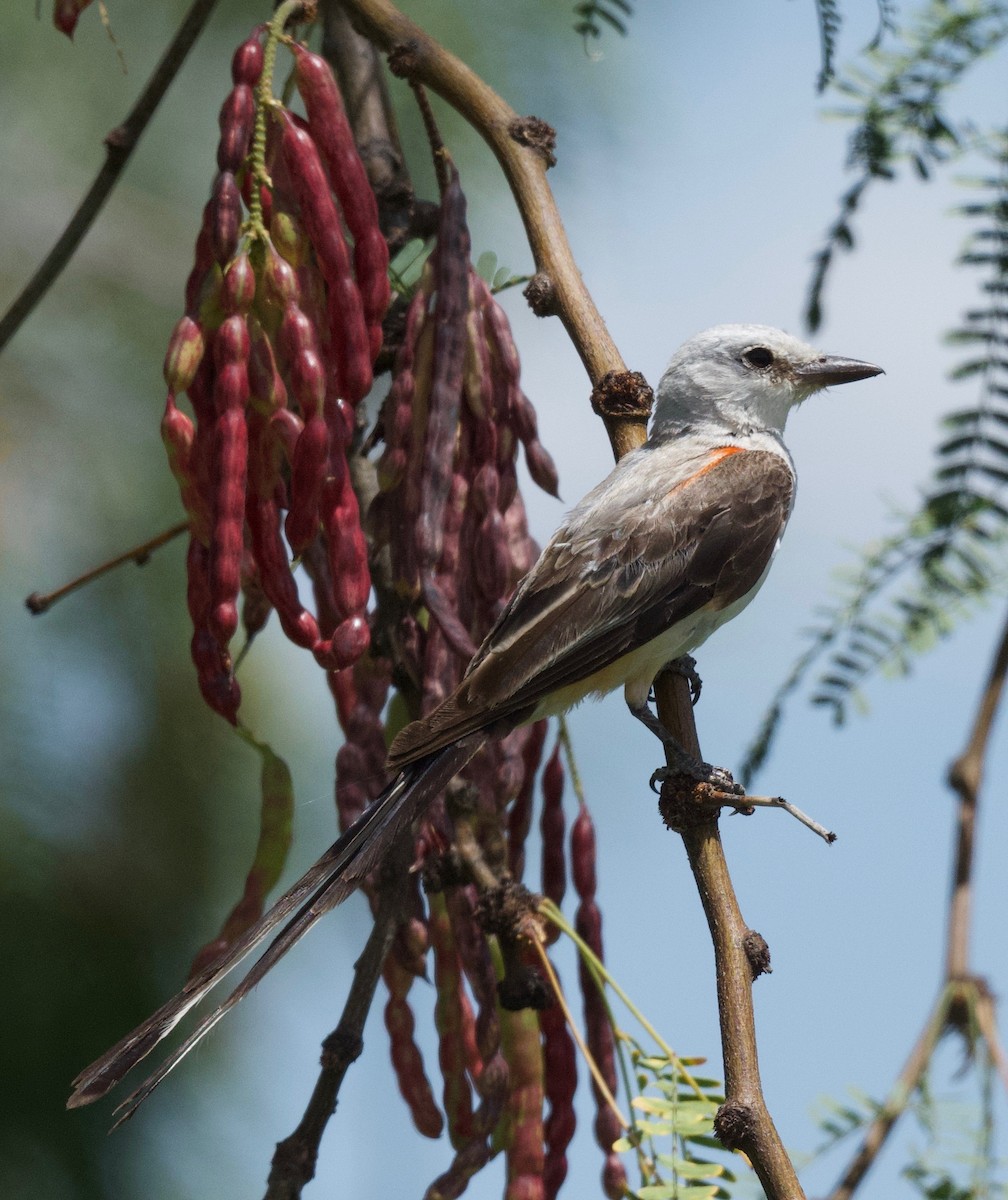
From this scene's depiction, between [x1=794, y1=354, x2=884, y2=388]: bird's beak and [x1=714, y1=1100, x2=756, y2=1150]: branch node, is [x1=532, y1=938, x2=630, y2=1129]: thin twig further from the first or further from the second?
[x1=794, y1=354, x2=884, y2=388]: bird's beak

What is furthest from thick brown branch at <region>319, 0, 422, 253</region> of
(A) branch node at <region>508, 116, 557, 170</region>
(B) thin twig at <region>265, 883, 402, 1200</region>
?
(B) thin twig at <region>265, 883, 402, 1200</region>

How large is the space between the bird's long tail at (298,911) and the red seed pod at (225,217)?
901 millimetres

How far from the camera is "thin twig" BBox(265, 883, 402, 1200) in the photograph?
7.98 feet

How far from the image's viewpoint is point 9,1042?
2936mm

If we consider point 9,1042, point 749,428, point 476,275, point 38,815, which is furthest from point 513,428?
point 9,1042

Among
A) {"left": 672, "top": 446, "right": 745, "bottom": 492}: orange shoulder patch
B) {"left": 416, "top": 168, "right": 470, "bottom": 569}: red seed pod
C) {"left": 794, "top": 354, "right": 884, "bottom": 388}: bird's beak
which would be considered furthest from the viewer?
{"left": 794, "top": 354, "right": 884, "bottom": 388}: bird's beak

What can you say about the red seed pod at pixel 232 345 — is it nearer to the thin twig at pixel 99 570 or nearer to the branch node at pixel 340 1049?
the thin twig at pixel 99 570

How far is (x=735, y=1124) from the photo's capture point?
1.99m

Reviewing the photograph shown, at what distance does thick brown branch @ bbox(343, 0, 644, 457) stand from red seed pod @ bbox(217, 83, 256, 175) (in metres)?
0.37

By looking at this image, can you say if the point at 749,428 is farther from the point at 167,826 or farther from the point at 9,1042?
the point at 9,1042

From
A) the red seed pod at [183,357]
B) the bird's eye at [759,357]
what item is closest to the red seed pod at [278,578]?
the red seed pod at [183,357]

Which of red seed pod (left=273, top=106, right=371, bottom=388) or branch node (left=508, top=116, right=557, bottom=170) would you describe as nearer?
red seed pod (left=273, top=106, right=371, bottom=388)

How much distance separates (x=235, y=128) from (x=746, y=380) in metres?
1.59

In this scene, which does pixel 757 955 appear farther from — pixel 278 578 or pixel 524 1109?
pixel 278 578
